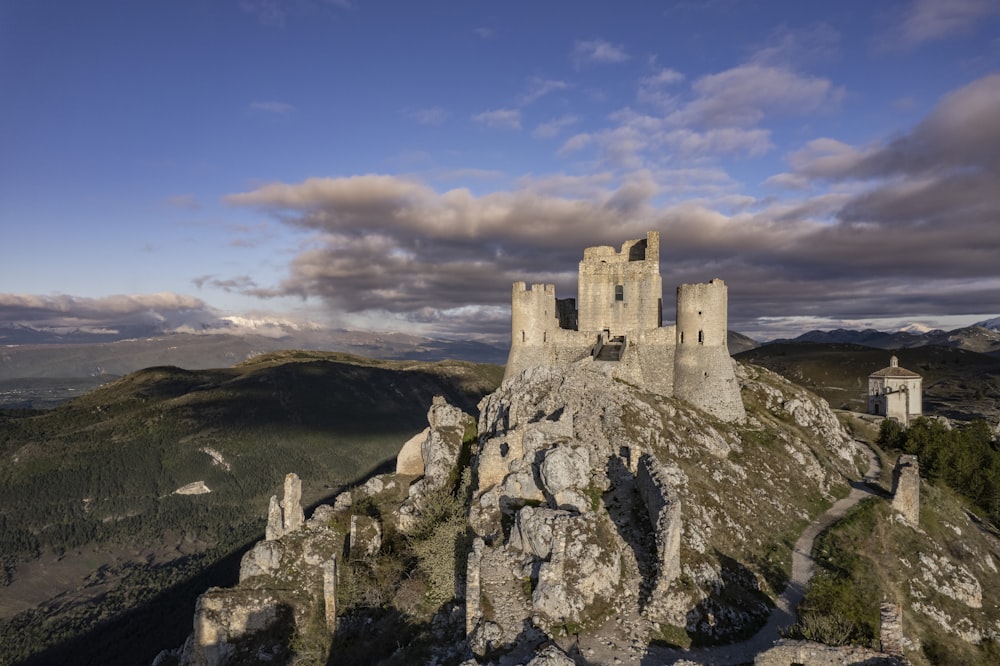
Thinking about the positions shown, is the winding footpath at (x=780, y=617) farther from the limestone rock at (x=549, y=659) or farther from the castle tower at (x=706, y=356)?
the castle tower at (x=706, y=356)

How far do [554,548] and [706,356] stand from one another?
28414 mm

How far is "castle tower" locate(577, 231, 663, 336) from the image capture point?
5278 centimetres

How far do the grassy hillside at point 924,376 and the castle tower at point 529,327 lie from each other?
72049 millimetres

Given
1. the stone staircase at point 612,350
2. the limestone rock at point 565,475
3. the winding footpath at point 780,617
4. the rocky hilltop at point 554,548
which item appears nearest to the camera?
the winding footpath at point 780,617

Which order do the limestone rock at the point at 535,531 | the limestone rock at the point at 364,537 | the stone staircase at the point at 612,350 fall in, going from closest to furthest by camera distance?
1. the limestone rock at the point at 535,531
2. the limestone rock at the point at 364,537
3. the stone staircase at the point at 612,350

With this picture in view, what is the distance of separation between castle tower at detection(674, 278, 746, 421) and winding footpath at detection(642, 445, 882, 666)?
38.7 feet

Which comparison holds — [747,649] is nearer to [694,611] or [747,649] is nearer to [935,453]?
[694,611]

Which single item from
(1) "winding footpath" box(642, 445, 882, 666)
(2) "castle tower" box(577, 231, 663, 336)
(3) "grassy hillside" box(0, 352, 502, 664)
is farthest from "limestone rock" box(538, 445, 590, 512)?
(3) "grassy hillside" box(0, 352, 502, 664)

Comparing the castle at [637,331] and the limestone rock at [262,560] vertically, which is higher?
the castle at [637,331]

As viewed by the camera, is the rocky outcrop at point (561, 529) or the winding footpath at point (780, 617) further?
the rocky outcrop at point (561, 529)

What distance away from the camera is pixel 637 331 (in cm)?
5284

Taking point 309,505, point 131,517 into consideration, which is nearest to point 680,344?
point 309,505

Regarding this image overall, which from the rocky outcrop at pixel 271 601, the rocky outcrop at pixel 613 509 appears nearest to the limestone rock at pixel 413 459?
the rocky outcrop at pixel 613 509

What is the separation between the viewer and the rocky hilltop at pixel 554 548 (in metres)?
26.7
